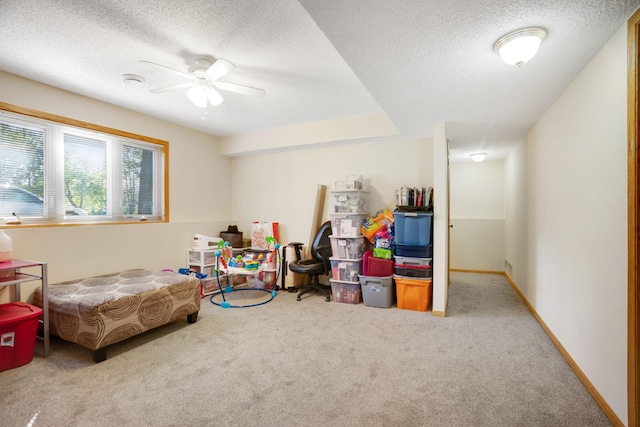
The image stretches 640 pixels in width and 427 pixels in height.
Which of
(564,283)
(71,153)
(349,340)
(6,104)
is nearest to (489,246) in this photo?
(564,283)

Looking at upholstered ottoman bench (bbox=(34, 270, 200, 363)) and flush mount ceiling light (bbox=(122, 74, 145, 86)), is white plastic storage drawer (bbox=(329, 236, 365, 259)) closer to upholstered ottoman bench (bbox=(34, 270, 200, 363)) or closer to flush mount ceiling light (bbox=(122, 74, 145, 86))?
upholstered ottoman bench (bbox=(34, 270, 200, 363))

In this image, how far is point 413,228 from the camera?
356 centimetres

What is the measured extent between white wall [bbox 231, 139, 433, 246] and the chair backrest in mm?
363

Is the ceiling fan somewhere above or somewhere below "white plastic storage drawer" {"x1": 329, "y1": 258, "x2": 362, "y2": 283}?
above

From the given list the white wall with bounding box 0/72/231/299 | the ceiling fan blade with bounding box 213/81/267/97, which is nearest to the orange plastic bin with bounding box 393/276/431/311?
the ceiling fan blade with bounding box 213/81/267/97

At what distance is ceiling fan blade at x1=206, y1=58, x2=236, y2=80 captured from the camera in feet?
7.58

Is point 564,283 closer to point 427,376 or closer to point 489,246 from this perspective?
point 427,376

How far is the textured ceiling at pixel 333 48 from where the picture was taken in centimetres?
158

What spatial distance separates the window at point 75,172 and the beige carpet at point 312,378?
1457 mm

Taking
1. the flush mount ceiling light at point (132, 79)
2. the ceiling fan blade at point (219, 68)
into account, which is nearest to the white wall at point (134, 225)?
the flush mount ceiling light at point (132, 79)

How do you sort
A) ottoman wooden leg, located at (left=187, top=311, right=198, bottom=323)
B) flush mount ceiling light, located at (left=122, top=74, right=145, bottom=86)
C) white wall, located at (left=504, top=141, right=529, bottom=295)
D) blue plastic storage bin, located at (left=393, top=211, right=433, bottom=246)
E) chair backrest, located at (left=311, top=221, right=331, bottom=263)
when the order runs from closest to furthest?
flush mount ceiling light, located at (left=122, top=74, right=145, bottom=86)
ottoman wooden leg, located at (left=187, top=311, right=198, bottom=323)
blue plastic storage bin, located at (left=393, top=211, right=433, bottom=246)
white wall, located at (left=504, top=141, right=529, bottom=295)
chair backrest, located at (left=311, top=221, right=331, bottom=263)

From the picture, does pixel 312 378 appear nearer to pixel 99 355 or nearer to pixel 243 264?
pixel 99 355

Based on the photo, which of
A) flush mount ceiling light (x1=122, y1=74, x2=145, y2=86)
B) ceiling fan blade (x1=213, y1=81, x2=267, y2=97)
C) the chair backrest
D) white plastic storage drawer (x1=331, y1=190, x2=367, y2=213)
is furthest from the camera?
the chair backrest

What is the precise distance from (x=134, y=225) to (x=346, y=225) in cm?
273
